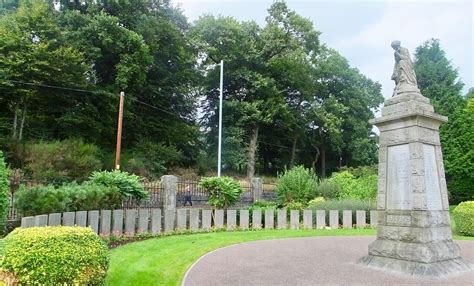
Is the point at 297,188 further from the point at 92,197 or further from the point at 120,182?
the point at 92,197

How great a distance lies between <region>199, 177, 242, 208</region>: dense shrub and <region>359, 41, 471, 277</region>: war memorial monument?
22.9 ft

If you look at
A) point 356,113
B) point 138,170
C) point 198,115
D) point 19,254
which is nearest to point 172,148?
point 138,170

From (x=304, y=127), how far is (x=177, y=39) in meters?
16.1

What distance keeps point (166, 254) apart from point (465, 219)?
34.5 ft

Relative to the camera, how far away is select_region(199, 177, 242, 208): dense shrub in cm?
1378

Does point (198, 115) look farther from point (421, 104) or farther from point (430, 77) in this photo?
point (421, 104)

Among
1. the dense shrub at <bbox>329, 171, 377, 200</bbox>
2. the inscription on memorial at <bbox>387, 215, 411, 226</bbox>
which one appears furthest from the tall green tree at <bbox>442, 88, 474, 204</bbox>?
the inscription on memorial at <bbox>387, 215, 411, 226</bbox>

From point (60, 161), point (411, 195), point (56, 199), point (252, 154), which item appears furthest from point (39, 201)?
point (252, 154)

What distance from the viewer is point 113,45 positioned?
2756 centimetres

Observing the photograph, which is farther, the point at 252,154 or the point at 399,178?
the point at 252,154

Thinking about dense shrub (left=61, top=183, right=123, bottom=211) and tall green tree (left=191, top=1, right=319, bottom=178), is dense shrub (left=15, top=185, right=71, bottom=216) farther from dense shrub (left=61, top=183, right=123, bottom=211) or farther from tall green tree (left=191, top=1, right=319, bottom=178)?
tall green tree (left=191, top=1, right=319, bottom=178)

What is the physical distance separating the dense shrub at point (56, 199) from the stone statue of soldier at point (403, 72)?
7.98 m

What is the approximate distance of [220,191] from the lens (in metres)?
13.8

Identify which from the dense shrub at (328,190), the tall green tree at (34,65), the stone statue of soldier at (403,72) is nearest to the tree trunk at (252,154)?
the dense shrub at (328,190)
